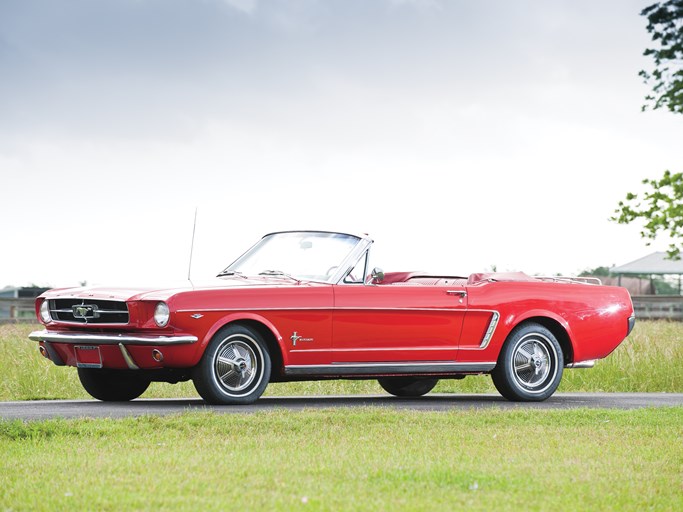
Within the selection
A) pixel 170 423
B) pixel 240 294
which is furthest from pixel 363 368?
pixel 170 423

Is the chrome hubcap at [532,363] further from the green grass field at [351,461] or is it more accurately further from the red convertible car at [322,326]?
the green grass field at [351,461]

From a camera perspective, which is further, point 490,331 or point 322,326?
point 490,331

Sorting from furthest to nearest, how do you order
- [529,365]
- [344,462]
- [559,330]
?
[559,330]
[529,365]
[344,462]

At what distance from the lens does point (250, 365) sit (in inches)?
435

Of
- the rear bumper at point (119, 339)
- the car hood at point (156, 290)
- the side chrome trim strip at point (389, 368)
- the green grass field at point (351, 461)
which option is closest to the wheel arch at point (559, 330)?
the side chrome trim strip at point (389, 368)

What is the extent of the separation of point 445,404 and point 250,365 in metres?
2.15

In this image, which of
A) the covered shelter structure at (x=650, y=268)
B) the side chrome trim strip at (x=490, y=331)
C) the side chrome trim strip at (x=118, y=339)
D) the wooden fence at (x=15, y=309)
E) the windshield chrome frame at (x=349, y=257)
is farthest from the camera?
the covered shelter structure at (x=650, y=268)

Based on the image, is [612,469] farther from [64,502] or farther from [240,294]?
[240,294]

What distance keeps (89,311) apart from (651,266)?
57129mm

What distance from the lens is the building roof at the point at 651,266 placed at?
62469 mm

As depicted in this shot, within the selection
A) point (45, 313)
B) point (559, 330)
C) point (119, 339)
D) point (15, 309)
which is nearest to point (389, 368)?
point (559, 330)

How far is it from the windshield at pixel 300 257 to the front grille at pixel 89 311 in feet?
4.78

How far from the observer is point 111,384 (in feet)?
40.2

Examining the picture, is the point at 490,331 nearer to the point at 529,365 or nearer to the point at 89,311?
the point at 529,365
